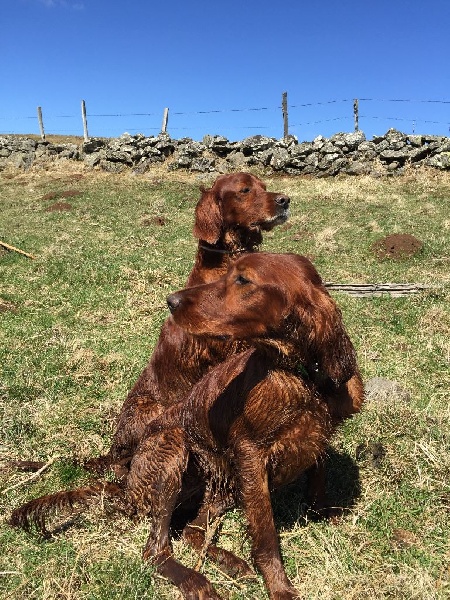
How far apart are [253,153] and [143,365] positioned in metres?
13.8

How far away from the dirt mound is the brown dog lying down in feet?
23.8

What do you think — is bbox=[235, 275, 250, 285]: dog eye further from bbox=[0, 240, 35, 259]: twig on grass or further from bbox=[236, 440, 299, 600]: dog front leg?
bbox=[0, 240, 35, 259]: twig on grass

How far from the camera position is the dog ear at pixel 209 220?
13.0 ft

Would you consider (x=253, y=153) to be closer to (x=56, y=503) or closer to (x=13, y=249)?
(x=13, y=249)

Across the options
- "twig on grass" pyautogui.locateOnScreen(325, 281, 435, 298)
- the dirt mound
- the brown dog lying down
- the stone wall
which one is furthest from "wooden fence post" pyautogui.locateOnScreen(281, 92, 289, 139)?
the brown dog lying down

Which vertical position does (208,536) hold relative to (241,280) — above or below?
below

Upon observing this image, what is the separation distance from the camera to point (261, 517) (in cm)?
254

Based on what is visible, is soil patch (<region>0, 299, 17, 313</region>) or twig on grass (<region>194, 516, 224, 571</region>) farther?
soil patch (<region>0, 299, 17, 313</region>)

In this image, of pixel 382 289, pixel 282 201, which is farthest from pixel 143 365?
pixel 382 289

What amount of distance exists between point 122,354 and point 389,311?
3.66m

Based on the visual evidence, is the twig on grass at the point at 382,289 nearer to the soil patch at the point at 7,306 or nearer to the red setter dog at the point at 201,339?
the red setter dog at the point at 201,339

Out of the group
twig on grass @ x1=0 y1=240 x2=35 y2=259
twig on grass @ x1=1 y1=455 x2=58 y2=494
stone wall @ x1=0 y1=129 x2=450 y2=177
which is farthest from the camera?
stone wall @ x1=0 y1=129 x2=450 y2=177

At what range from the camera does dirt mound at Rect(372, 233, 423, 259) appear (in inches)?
369

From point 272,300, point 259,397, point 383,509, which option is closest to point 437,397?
point 383,509
